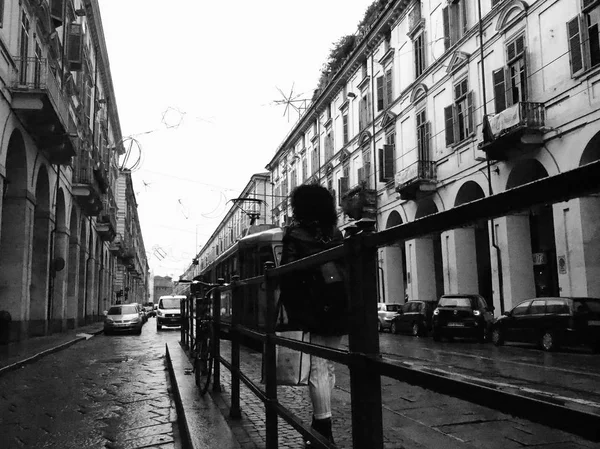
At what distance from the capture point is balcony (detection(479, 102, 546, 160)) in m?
15.1

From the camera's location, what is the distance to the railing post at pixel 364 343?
1.88m

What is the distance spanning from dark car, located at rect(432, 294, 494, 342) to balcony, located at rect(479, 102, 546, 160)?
12.5 meters

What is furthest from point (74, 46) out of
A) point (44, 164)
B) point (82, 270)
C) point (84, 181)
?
point (82, 270)

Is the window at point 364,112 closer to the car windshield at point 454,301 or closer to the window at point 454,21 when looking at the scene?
the window at point 454,21

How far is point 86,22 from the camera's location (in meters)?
29.4

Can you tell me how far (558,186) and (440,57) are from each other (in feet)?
73.6

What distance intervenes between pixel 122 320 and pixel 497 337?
23914 mm

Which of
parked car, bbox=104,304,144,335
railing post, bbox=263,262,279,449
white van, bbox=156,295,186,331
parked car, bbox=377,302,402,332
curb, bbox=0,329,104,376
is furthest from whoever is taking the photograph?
white van, bbox=156,295,186,331

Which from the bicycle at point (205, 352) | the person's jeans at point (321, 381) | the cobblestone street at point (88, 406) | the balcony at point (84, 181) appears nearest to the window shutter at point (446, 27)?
the cobblestone street at point (88, 406)

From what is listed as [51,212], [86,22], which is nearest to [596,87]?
[51,212]

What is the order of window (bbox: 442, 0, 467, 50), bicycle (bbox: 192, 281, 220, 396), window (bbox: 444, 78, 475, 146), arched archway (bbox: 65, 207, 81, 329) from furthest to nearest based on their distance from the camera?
arched archway (bbox: 65, 207, 81, 329), window (bbox: 442, 0, 467, 50), window (bbox: 444, 78, 475, 146), bicycle (bbox: 192, 281, 220, 396)

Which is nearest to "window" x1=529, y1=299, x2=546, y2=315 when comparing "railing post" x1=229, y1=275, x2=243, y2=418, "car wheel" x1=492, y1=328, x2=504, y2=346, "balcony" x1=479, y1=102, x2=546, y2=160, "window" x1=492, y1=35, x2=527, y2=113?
"car wheel" x1=492, y1=328, x2=504, y2=346

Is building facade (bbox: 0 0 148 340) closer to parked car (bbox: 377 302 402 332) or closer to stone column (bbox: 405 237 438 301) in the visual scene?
parked car (bbox: 377 302 402 332)

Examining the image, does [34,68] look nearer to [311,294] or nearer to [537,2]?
[537,2]
